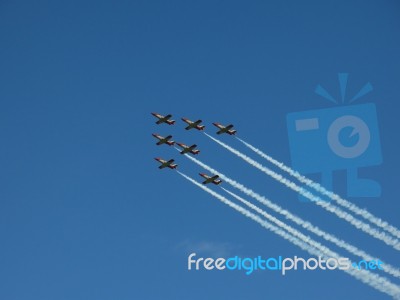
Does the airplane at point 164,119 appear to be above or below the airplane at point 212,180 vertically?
above

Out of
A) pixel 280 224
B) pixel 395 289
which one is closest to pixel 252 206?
pixel 280 224

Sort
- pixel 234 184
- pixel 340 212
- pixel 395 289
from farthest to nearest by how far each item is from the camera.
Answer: pixel 234 184 → pixel 340 212 → pixel 395 289

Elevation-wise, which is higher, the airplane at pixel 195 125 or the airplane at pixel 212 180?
the airplane at pixel 195 125

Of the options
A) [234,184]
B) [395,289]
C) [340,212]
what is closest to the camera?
[395,289]

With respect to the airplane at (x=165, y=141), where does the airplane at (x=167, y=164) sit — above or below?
below

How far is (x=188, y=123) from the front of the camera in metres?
167

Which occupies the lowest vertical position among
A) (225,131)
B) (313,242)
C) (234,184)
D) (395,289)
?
(395,289)

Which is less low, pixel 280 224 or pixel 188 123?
pixel 188 123

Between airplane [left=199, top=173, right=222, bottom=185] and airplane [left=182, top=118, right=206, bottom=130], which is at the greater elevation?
airplane [left=182, top=118, right=206, bottom=130]

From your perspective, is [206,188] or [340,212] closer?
[340,212]

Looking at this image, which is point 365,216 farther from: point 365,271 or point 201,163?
point 201,163

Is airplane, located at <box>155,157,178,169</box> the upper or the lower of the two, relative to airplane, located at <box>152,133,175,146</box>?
lower

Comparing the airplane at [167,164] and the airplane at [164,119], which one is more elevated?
the airplane at [164,119]

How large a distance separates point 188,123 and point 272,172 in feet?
71.3
